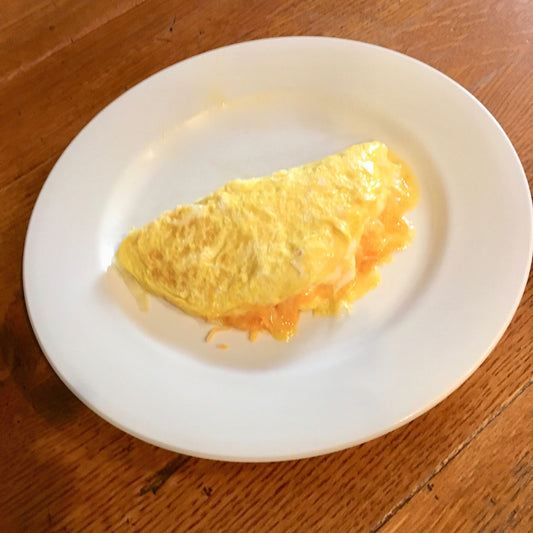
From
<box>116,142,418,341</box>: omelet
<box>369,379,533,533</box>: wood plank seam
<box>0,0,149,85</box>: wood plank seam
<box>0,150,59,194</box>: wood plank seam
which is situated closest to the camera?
<box>369,379,533,533</box>: wood plank seam

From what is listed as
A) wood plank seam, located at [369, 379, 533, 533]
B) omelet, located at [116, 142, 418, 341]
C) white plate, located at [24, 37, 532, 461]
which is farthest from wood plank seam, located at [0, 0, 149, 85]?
wood plank seam, located at [369, 379, 533, 533]

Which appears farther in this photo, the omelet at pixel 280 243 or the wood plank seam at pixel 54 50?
the wood plank seam at pixel 54 50

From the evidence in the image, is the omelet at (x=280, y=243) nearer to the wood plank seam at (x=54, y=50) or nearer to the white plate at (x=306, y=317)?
the white plate at (x=306, y=317)

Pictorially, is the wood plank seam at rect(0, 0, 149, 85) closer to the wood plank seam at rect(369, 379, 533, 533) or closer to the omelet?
the omelet

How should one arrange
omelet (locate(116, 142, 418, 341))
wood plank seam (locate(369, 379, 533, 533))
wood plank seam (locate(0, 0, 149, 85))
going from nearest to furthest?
wood plank seam (locate(369, 379, 533, 533))
omelet (locate(116, 142, 418, 341))
wood plank seam (locate(0, 0, 149, 85))

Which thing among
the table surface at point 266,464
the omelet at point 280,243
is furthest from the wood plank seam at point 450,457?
the omelet at point 280,243

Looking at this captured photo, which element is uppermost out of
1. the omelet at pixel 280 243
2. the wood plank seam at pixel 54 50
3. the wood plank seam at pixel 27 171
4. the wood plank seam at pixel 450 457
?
the wood plank seam at pixel 54 50
